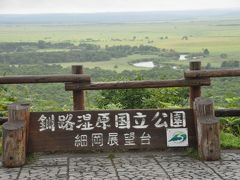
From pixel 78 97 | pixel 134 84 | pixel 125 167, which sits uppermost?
pixel 134 84

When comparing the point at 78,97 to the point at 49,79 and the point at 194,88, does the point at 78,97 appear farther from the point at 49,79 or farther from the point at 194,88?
the point at 194,88

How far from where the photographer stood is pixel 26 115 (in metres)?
6.39

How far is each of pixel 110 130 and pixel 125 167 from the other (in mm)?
675

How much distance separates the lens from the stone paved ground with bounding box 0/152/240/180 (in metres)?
5.68

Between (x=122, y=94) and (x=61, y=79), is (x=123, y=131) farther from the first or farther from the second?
(x=122, y=94)

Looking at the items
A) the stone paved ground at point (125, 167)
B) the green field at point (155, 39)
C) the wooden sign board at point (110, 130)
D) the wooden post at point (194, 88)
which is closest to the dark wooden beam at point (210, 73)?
the wooden post at point (194, 88)

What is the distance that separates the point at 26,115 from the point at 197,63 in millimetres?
2425

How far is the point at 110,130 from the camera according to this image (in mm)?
6551

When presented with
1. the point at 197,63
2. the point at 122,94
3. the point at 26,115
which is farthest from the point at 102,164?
the point at 122,94

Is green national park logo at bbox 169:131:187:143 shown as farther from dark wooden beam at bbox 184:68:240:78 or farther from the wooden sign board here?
dark wooden beam at bbox 184:68:240:78

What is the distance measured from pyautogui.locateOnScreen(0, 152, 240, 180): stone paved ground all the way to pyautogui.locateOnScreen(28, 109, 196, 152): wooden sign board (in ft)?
0.50

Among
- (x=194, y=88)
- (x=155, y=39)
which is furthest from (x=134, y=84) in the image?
(x=155, y=39)

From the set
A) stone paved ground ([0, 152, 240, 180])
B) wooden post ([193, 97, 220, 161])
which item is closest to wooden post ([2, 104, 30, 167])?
stone paved ground ([0, 152, 240, 180])

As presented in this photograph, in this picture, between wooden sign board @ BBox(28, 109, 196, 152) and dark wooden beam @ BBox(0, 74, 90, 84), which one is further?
dark wooden beam @ BBox(0, 74, 90, 84)
